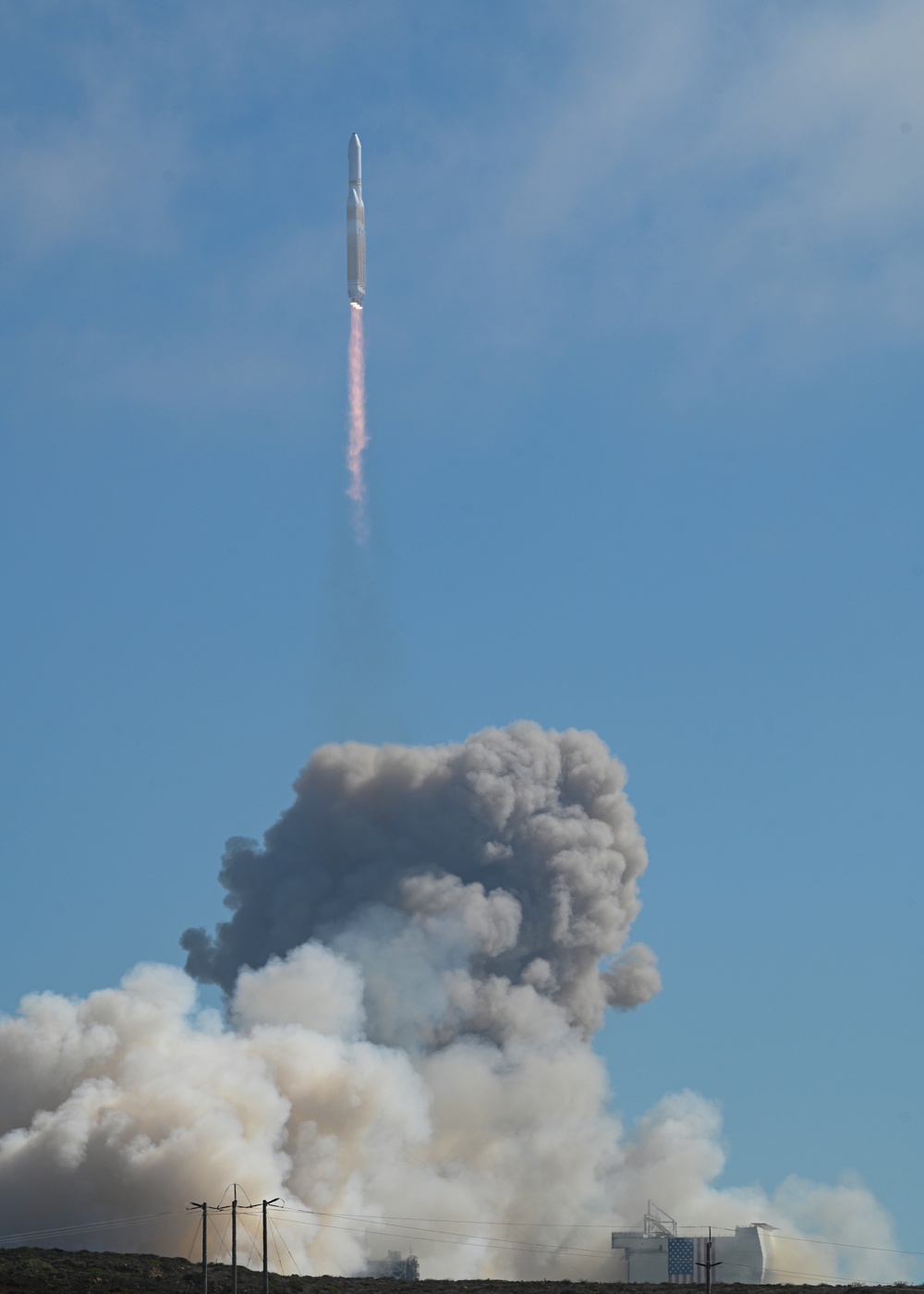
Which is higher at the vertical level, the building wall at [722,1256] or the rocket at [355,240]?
the rocket at [355,240]

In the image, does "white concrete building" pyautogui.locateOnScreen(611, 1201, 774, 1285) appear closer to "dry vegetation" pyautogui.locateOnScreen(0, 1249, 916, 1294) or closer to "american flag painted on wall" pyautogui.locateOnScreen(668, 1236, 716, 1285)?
"american flag painted on wall" pyautogui.locateOnScreen(668, 1236, 716, 1285)

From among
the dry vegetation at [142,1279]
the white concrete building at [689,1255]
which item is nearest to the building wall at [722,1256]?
the white concrete building at [689,1255]

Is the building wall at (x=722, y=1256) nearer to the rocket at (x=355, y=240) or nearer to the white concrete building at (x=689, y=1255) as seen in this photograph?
the white concrete building at (x=689, y=1255)

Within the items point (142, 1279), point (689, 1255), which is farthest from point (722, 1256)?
point (142, 1279)

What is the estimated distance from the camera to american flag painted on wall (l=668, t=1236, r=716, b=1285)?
420 feet

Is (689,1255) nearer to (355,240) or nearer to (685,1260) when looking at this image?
(685,1260)

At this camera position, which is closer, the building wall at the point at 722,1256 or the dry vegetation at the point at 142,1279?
the dry vegetation at the point at 142,1279

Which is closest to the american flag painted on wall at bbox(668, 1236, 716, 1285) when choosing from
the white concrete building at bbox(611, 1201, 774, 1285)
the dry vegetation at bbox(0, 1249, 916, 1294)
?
the white concrete building at bbox(611, 1201, 774, 1285)

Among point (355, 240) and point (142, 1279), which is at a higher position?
point (355, 240)

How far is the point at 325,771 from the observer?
137375mm

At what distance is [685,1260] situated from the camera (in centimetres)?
12912

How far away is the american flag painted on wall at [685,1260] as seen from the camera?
12812 cm

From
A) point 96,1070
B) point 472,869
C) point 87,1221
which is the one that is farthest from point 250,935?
point 87,1221

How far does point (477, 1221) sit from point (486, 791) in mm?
24818
